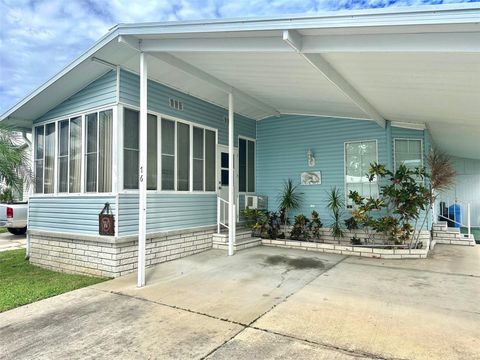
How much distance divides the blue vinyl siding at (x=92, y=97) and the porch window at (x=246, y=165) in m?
4.00

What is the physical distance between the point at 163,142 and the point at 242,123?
125 inches

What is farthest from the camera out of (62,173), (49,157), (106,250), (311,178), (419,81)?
(311,178)

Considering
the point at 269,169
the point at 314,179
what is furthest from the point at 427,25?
the point at 269,169

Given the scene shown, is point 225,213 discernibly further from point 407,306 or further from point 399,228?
point 407,306

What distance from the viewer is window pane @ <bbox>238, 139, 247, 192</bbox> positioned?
9.23m

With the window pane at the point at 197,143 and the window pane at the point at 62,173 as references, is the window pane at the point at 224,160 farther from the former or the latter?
the window pane at the point at 62,173

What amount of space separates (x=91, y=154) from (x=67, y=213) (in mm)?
1332

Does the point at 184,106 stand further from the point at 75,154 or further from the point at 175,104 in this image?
the point at 75,154

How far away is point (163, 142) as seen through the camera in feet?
22.1

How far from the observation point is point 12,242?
10.8 meters

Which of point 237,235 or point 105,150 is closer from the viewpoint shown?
point 105,150

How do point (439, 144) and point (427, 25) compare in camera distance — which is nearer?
point (427, 25)

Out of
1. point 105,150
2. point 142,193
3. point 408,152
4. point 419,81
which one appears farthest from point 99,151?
point 408,152

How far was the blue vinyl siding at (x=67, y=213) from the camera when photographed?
6078 millimetres
